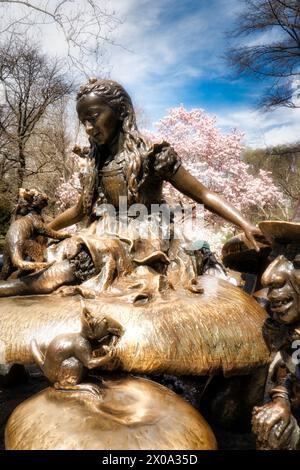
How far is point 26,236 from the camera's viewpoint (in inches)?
97.4

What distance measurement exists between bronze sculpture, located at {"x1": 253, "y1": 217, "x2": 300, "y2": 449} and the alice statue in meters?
0.60

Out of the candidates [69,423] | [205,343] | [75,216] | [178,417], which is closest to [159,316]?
[205,343]

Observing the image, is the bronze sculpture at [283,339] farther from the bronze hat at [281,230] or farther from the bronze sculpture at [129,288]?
the bronze sculpture at [129,288]

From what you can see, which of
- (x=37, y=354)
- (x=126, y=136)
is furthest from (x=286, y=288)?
(x=126, y=136)

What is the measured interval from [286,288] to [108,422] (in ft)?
2.99

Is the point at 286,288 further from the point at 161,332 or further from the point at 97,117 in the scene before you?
the point at 97,117

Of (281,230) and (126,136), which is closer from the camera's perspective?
(281,230)

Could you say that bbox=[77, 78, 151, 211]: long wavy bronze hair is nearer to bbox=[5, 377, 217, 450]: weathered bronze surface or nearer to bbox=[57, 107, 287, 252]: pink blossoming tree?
bbox=[5, 377, 217, 450]: weathered bronze surface

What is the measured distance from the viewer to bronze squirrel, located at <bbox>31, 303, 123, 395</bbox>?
5.48 ft

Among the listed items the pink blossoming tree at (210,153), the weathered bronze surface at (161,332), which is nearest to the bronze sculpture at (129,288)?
the weathered bronze surface at (161,332)

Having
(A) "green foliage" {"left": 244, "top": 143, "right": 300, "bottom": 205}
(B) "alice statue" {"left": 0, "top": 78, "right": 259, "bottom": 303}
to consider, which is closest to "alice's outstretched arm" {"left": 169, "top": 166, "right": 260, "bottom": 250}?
A: (B) "alice statue" {"left": 0, "top": 78, "right": 259, "bottom": 303}

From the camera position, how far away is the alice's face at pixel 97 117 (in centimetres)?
261

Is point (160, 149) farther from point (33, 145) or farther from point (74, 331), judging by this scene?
point (33, 145)

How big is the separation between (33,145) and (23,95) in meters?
1.79
